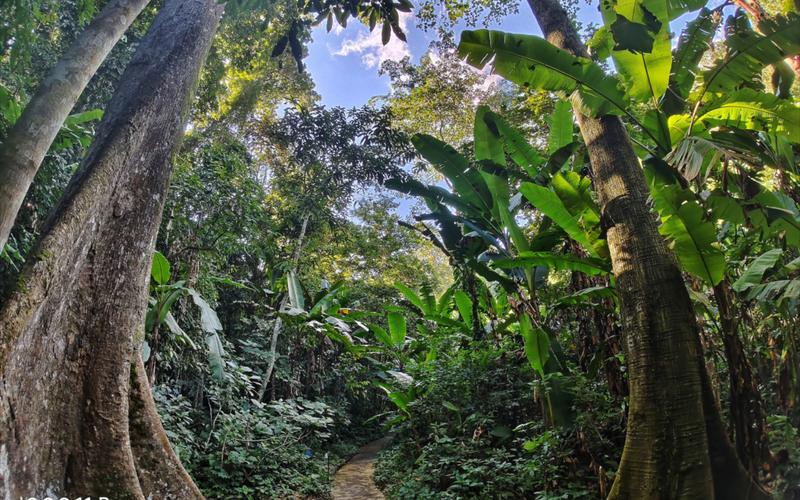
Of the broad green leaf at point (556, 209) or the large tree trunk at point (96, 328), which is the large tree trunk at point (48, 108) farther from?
the broad green leaf at point (556, 209)

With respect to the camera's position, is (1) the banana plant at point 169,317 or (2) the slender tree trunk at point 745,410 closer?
(2) the slender tree trunk at point 745,410

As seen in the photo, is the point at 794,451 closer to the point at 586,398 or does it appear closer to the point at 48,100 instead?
the point at 586,398

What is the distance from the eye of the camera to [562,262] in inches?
127

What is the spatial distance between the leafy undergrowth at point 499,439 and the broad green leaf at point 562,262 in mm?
881

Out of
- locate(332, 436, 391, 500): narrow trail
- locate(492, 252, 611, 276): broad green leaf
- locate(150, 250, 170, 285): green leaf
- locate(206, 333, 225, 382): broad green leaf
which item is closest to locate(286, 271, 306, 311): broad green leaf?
locate(206, 333, 225, 382): broad green leaf

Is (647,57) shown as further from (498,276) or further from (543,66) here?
(498,276)

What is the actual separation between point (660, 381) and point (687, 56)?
2.70 metres

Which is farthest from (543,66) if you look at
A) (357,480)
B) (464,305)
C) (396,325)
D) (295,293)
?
(357,480)

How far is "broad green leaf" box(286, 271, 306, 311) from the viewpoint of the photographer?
594 centimetres

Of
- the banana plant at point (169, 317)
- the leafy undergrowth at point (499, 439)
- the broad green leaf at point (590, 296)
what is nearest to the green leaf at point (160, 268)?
the banana plant at point (169, 317)

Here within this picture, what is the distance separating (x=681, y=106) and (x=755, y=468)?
2735 mm

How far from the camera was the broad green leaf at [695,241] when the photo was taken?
7.51 feet

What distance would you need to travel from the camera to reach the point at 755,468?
204cm

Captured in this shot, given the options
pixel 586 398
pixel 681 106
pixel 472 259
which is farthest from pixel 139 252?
pixel 681 106
